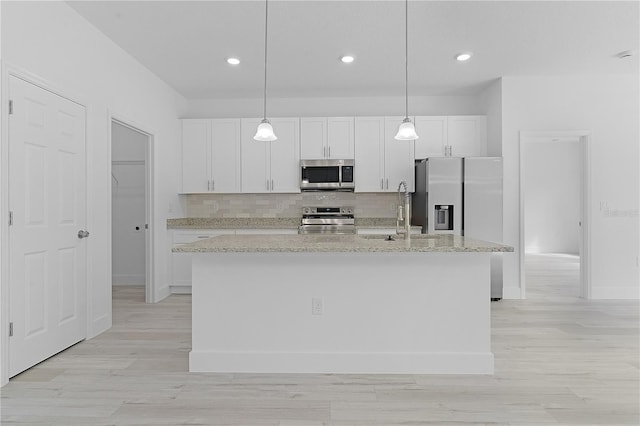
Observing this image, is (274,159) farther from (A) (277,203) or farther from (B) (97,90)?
(B) (97,90)

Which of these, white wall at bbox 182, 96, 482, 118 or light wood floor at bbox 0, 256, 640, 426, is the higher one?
white wall at bbox 182, 96, 482, 118

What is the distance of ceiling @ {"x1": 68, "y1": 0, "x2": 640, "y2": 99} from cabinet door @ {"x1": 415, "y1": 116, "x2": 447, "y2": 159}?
0.47 metres

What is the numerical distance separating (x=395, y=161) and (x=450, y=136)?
2.66 feet

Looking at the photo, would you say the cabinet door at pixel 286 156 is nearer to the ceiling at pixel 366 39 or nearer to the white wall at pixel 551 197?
the ceiling at pixel 366 39

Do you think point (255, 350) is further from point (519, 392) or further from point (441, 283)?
point (519, 392)

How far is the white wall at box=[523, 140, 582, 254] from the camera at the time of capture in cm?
993

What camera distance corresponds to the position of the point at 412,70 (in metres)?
4.62

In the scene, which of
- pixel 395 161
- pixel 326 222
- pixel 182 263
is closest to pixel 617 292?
pixel 395 161

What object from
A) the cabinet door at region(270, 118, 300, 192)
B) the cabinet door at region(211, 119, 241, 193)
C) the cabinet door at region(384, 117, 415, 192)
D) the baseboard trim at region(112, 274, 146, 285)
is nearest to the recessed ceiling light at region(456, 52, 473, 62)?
the cabinet door at region(384, 117, 415, 192)

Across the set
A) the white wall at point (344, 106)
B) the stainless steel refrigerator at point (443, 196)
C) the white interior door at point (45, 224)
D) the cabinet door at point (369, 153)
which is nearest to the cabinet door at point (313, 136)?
the white wall at point (344, 106)

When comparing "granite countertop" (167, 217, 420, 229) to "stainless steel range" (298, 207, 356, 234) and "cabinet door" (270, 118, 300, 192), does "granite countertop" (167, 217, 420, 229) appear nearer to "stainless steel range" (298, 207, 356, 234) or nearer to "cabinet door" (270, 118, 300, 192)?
"stainless steel range" (298, 207, 356, 234)

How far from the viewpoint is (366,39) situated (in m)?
3.77

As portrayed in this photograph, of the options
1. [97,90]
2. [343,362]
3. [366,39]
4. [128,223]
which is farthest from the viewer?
[128,223]

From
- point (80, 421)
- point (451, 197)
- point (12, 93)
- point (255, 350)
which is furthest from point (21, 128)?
point (451, 197)
